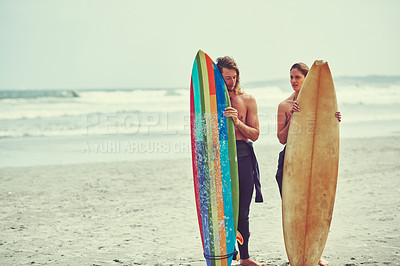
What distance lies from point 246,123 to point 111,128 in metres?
10.4

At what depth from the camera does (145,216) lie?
199 inches

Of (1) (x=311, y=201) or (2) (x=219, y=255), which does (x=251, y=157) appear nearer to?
(1) (x=311, y=201)

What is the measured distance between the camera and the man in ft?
10.7

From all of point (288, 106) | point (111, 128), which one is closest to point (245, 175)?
point (288, 106)

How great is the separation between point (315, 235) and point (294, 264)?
0.98 feet

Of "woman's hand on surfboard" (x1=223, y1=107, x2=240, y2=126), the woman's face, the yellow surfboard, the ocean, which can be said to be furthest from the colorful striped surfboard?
the ocean

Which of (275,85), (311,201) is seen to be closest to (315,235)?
(311,201)

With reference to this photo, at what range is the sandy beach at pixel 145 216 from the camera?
383 centimetres

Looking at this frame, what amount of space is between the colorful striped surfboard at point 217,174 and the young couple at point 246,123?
103 mm

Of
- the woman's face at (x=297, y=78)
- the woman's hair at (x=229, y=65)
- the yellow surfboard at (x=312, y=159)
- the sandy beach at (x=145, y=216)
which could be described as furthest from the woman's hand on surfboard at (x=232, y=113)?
the sandy beach at (x=145, y=216)

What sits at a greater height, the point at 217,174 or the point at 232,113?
the point at 232,113

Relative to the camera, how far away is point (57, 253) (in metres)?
3.93

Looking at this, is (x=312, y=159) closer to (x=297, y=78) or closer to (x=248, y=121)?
(x=248, y=121)

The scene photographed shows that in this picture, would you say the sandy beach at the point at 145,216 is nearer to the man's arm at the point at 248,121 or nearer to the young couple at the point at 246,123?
the young couple at the point at 246,123
